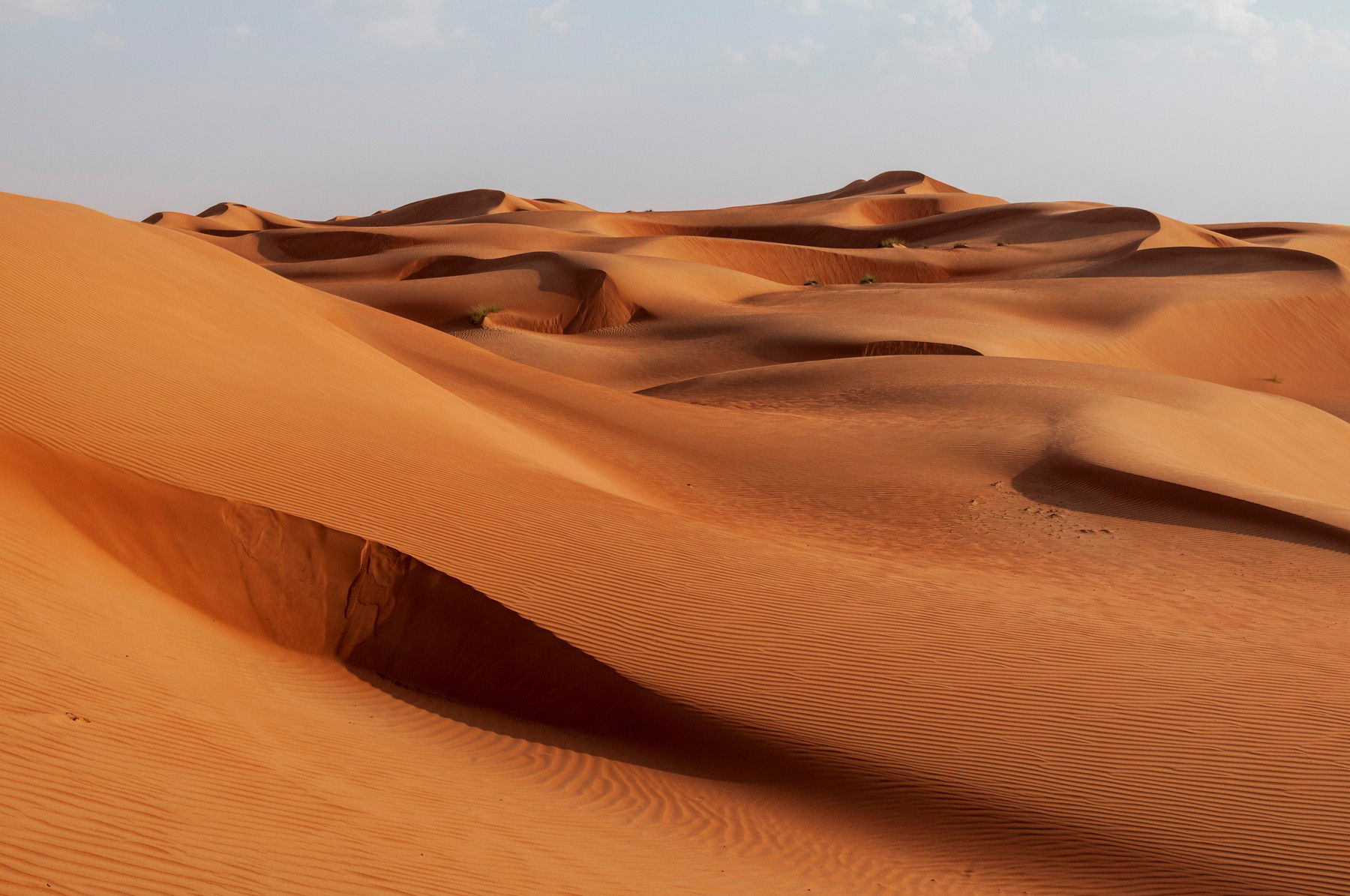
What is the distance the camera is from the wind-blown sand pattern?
568 centimetres

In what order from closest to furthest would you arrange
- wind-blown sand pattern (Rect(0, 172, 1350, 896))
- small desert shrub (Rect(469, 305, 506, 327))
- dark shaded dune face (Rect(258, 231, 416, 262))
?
wind-blown sand pattern (Rect(0, 172, 1350, 896))
small desert shrub (Rect(469, 305, 506, 327))
dark shaded dune face (Rect(258, 231, 416, 262))

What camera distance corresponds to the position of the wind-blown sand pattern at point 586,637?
5.68 meters

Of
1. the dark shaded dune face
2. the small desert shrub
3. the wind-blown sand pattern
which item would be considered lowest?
the wind-blown sand pattern

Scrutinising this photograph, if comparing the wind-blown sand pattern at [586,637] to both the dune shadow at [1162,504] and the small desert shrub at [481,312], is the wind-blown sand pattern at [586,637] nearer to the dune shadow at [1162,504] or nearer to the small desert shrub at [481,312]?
the dune shadow at [1162,504]

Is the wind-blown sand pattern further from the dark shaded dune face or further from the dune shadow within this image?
the dark shaded dune face

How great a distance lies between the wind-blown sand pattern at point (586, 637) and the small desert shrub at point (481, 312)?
1350cm

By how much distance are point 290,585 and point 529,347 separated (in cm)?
Result: 1998

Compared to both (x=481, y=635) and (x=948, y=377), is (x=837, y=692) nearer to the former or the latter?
(x=481, y=635)

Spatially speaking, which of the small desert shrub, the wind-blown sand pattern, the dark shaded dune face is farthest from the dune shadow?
the dark shaded dune face

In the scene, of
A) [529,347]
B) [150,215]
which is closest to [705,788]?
[529,347]

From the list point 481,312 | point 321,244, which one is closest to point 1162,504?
point 481,312

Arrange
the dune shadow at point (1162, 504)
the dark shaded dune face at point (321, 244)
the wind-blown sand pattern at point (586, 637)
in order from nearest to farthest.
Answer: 1. the wind-blown sand pattern at point (586, 637)
2. the dune shadow at point (1162, 504)
3. the dark shaded dune face at point (321, 244)

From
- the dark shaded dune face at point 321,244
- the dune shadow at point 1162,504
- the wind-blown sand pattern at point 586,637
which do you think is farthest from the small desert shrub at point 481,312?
the dune shadow at point 1162,504

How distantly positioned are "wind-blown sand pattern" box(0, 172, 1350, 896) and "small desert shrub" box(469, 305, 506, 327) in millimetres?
13499
